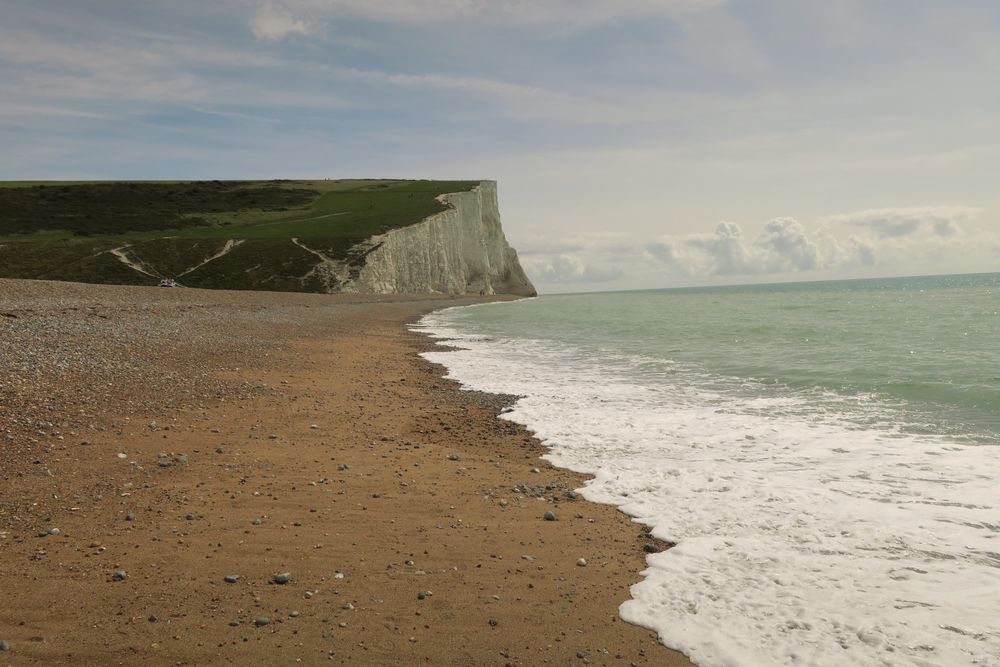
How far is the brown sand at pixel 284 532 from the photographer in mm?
4340

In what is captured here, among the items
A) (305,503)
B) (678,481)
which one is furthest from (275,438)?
(678,481)

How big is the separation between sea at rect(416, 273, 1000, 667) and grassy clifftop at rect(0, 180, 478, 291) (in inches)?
2112

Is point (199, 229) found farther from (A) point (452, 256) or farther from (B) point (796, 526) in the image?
(B) point (796, 526)

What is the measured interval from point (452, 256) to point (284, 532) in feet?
265

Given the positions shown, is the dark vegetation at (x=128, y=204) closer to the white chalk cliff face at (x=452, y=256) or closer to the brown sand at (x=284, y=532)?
the white chalk cliff face at (x=452, y=256)

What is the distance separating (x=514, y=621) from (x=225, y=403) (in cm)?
802

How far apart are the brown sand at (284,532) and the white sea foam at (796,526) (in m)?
0.48

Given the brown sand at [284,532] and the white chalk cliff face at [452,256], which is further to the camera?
the white chalk cliff face at [452,256]

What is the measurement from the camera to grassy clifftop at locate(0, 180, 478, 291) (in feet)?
207

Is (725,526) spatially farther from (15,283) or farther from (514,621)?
(15,283)

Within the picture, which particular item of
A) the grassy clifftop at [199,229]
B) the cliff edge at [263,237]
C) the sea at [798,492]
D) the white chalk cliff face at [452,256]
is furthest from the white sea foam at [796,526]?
the white chalk cliff face at [452,256]

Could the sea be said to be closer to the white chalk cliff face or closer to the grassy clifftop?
the grassy clifftop

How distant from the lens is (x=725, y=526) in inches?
253

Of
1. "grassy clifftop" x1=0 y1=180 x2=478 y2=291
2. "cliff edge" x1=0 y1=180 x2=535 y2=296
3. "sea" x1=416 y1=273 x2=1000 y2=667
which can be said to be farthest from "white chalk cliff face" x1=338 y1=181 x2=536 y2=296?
"sea" x1=416 y1=273 x2=1000 y2=667
